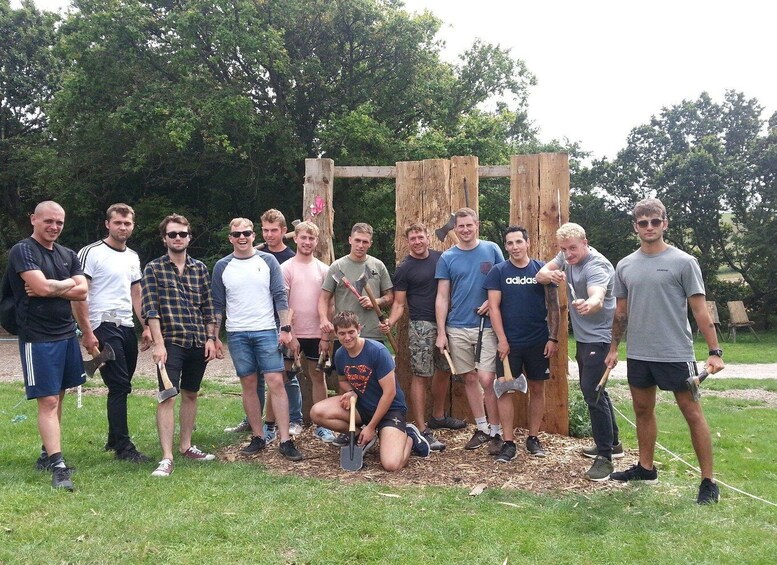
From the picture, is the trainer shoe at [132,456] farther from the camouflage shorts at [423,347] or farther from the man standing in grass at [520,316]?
the man standing in grass at [520,316]

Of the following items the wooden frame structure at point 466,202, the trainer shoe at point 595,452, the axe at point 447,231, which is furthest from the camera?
the axe at point 447,231

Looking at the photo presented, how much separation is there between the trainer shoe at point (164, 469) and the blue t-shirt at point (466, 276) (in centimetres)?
253

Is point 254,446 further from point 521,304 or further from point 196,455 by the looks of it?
point 521,304

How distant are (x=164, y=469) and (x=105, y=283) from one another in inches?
60.7

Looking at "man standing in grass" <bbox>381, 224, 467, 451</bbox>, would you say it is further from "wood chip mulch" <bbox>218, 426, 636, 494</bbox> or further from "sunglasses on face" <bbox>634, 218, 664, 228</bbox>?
"sunglasses on face" <bbox>634, 218, 664, 228</bbox>

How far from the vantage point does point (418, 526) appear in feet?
12.4

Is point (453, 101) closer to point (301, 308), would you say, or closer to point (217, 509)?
point (301, 308)

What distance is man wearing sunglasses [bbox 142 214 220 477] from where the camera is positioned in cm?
493

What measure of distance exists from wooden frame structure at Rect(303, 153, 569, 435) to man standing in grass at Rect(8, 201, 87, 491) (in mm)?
2497

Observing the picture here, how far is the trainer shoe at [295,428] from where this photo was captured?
6.02 metres

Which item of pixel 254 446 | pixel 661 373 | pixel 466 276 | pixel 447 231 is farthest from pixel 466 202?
pixel 254 446

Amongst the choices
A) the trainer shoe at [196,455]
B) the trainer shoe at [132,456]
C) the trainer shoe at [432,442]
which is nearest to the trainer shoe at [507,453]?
the trainer shoe at [432,442]

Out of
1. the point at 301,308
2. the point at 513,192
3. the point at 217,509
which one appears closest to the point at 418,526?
the point at 217,509

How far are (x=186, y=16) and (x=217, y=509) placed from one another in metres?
14.8
